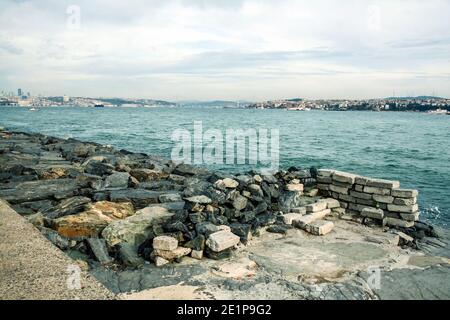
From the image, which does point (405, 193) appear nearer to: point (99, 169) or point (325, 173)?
Result: point (325, 173)

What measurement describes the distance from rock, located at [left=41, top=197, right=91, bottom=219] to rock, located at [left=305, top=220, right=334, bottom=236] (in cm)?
433

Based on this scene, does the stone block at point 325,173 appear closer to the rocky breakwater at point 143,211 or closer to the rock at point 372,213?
the rocky breakwater at point 143,211

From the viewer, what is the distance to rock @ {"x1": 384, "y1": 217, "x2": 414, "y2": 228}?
7734mm

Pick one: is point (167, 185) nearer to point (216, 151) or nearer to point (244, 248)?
point (244, 248)

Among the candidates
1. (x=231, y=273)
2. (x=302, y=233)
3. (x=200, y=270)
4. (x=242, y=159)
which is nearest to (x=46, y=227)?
(x=200, y=270)

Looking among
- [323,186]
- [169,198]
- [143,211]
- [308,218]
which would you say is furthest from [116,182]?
[323,186]

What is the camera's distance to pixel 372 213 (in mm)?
7910

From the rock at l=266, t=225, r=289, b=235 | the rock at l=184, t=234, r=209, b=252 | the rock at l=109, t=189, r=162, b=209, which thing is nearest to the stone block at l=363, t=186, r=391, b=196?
the rock at l=266, t=225, r=289, b=235

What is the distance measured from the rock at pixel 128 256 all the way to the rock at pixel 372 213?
16.4 ft

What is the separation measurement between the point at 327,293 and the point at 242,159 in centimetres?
1727

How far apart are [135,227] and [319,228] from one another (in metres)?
3.33

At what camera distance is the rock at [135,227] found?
19.7ft
